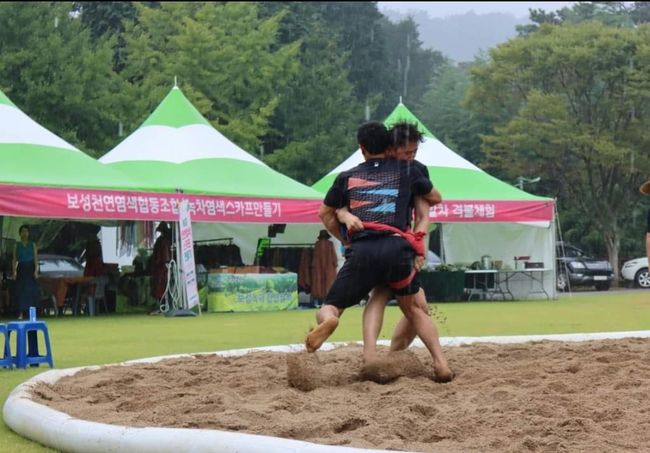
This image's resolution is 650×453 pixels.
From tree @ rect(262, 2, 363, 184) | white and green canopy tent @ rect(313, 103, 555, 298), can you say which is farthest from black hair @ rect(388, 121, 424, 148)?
tree @ rect(262, 2, 363, 184)

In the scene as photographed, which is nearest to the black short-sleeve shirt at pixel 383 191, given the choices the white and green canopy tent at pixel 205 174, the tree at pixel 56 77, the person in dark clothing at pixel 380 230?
the person in dark clothing at pixel 380 230

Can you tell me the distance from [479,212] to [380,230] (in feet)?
58.8

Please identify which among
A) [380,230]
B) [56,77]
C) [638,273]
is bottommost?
[638,273]

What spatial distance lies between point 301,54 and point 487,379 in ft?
145

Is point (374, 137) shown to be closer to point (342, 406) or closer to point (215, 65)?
point (342, 406)

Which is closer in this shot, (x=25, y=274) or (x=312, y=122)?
(x=25, y=274)

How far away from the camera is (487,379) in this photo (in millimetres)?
6957

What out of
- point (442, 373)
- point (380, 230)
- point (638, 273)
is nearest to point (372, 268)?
point (380, 230)

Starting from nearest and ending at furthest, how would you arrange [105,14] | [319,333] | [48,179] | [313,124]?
[319,333]
[48,179]
[313,124]
[105,14]

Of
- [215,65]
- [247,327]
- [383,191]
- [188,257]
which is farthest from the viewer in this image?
[215,65]

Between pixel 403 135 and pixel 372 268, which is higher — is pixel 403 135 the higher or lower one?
the higher one

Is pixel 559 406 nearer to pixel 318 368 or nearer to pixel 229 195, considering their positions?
pixel 318 368

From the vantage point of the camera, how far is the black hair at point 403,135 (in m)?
7.28

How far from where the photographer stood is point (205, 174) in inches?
857
